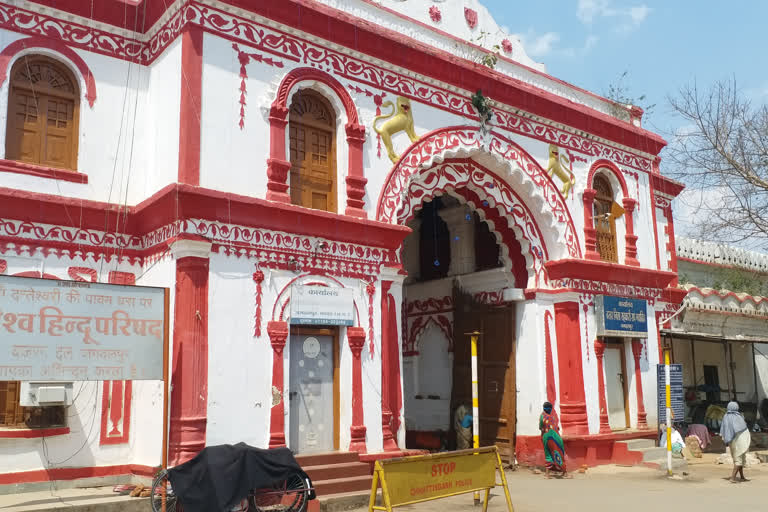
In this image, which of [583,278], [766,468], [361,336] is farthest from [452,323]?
[766,468]

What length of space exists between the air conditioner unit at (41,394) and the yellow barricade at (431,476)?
4159 millimetres

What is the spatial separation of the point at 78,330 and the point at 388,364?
15.6 ft

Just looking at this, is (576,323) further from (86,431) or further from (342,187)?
(86,431)

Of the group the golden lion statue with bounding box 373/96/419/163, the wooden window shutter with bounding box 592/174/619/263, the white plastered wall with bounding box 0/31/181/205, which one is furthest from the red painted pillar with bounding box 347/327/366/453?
the wooden window shutter with bounding box 592/174/619/263

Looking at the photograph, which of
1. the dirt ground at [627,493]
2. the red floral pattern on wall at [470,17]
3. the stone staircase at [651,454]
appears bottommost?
the dirt ground at [627,493]

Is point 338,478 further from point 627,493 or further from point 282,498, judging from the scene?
point 627,493

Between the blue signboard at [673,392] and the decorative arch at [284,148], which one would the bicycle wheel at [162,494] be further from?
the blue signboard at [673,392]

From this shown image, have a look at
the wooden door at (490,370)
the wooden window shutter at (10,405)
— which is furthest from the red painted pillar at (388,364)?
the wooden window shutter at (10,405)

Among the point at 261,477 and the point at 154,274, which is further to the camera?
the point at 154,274

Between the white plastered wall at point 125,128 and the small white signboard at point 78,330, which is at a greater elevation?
the white plastered wall at point 125,128

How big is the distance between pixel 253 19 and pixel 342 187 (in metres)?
2.74

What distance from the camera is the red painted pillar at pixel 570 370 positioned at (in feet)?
44.8

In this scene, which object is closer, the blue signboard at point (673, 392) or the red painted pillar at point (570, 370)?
the blue signboard at point (673, 392)

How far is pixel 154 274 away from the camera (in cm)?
987
